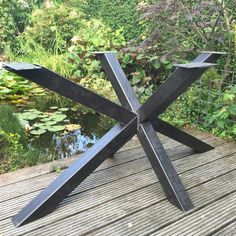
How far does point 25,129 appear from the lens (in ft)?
10.5

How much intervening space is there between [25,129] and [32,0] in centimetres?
512

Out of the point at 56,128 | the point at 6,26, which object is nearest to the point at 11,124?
the point at 56,128

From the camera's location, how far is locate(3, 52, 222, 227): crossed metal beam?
175 cm

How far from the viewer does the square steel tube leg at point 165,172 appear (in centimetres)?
188

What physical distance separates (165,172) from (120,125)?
413mm

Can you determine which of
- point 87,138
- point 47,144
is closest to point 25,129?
point 47,144

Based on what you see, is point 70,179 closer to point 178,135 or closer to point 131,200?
point 131,200

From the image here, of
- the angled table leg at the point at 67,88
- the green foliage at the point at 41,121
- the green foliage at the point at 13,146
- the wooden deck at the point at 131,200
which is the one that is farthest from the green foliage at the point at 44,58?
the angled table leg at the point at 67,88

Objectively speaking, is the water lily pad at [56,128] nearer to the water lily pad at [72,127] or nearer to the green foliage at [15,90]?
the water lily pad at [72,127]

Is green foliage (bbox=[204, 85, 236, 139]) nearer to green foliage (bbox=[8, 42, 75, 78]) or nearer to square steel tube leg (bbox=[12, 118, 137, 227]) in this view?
square steel tube leg (bbox=[12, 118, 137, 227])

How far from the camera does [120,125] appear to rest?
2.13 meters

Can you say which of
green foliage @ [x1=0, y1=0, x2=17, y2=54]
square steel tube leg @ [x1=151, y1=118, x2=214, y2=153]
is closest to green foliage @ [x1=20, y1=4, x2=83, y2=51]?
green foliage @ [x1=0, y1=0, x2=17, y2=54]

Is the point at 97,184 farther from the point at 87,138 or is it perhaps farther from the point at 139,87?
the point at 139,87

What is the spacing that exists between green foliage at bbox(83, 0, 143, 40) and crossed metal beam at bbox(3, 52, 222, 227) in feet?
9.18
